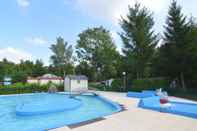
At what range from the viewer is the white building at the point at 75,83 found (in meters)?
31.2

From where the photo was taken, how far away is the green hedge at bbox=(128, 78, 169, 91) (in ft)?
77.4

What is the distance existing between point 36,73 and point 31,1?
36.9 m

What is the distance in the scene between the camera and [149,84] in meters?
24.9

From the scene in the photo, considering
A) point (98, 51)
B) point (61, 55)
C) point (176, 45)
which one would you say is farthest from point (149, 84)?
point (61, 55)

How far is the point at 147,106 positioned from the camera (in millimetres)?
11680

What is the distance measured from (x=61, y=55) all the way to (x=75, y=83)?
21695 mm

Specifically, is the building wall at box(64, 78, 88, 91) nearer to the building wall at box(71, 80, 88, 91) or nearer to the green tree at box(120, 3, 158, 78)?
the building wall at box(71, 80, 88, 91)

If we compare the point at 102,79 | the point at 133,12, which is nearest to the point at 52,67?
the point at 102,79

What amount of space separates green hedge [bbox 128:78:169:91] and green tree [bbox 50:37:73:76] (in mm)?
26575

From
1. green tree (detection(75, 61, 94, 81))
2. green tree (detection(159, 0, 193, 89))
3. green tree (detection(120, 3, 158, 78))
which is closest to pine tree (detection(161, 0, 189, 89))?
green tree (detection(159, 0, 193, 89))

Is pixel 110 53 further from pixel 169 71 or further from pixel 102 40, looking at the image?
pixel 169 71

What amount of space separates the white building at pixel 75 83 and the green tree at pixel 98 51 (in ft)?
34.3

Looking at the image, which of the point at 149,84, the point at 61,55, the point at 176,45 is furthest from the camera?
the point at 61,55

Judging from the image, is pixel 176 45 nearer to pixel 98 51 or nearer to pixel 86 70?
pixel 98 51
